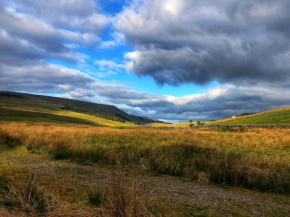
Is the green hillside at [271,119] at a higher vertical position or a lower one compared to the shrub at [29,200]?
higher

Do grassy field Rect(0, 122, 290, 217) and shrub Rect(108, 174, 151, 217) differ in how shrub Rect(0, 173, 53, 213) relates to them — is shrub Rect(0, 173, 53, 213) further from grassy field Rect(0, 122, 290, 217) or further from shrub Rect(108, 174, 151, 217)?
shrub Rect(108, 174, 151, 217)

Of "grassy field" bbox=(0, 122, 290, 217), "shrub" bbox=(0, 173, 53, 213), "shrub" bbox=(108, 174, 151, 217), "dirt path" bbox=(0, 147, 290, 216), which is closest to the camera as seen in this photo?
"shrub" bbox=(108, 174, 151, 217)

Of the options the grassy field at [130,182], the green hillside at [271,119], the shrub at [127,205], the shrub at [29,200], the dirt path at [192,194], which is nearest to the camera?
the shrub at [127,205]

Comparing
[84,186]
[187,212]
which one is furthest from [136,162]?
[187,212]

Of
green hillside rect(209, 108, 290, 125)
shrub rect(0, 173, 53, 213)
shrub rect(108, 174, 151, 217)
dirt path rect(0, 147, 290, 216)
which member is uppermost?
green hillside rect(209, 108, 290, 125)

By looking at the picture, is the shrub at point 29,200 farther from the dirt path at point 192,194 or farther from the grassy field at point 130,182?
the dirt path at point 192,194

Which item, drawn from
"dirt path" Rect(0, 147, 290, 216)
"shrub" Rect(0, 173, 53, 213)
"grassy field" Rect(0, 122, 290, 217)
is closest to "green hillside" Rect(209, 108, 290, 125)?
"grassy field" Rect(0, 122, 290, 217)

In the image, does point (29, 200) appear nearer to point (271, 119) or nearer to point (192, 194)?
point (192, 194)

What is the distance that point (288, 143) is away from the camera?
22.7 meters

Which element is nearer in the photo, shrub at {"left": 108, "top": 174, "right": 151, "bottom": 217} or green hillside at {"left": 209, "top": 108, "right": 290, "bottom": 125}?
shrub at {"left": 108, "top": 174, "right": 151, "bottom": 217}

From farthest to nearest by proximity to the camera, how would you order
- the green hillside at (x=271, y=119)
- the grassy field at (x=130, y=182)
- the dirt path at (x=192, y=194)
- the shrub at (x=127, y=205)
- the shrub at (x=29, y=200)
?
the green hillside at (x=271, y=119), the dirt path at (x=192, y=194), the shrub at (x=29, y=200), the grassy field at (x=130, y=182), the shrub at (x=127, y=205)

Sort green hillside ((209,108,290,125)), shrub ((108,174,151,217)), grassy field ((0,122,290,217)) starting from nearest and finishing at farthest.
Result: shrub ((108,174,151,217)) < grassy field ((0,122,290,217)) < green hillside ((209,108,290,125))

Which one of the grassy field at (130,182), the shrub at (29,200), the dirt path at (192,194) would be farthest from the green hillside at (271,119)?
the shrub at (29,200)

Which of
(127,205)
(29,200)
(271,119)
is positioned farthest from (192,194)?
(271,119)
